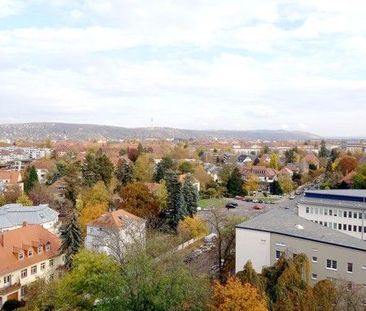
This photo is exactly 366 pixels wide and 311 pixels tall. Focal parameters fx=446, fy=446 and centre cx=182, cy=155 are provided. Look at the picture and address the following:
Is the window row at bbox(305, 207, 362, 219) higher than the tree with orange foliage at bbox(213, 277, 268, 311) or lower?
higher

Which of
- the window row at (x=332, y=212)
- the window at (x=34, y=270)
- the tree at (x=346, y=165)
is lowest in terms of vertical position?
the window at (x=34, y=270)

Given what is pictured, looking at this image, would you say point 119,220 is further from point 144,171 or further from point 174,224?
point 144,171

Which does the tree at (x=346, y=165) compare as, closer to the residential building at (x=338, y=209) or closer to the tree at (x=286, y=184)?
the tree at (x=286, y=184)

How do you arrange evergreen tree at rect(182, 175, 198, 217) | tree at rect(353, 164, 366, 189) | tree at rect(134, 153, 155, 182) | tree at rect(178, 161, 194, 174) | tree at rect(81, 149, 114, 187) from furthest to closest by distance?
tree at rect(178, 161, 194, 174) < tree at rect(134, 153, 155, 182) < tree at rect(81, 149, 114, 187) < tree at rect(353, 164, 366, 189) < evergreen tree at rect(182, 175, 198, 217)

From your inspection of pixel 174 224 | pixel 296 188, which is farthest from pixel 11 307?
pixel 296 188

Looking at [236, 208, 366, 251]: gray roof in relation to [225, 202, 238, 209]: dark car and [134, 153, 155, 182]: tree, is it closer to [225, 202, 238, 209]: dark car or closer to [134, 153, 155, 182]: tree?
[225, 202, 238, 209]: dark car

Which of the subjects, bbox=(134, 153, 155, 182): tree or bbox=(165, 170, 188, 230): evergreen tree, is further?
bbox=(134, 153, 155, 182): tree

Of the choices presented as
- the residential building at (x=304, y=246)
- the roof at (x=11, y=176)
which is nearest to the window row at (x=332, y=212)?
the residential building at (x=304, y=246)

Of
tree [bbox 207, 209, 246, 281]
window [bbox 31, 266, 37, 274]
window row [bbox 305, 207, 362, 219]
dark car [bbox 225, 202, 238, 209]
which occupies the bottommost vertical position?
dark car [bbox 225, 202, 238, 209]

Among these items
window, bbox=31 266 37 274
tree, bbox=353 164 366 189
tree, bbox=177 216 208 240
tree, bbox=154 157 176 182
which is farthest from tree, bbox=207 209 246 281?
tree, bbox=154 157 176 182
